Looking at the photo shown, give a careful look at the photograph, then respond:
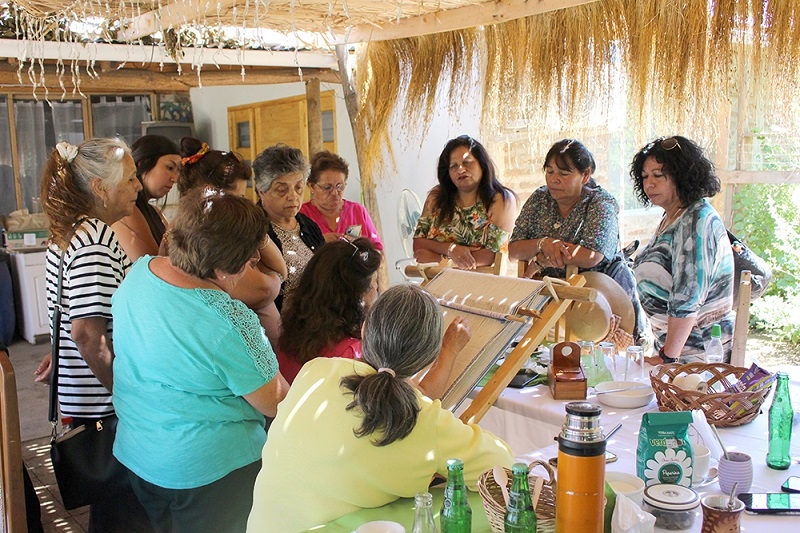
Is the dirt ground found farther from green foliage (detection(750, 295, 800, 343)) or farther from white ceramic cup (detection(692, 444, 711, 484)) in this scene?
white ceramic cup (detection(692, 444, 711, 484))

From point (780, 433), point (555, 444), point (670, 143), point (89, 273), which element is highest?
point (670, 143)

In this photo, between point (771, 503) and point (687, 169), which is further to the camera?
point (687, 169)

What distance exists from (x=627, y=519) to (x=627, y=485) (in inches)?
11.7

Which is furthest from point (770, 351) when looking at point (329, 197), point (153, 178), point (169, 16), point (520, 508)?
point (520, 508)

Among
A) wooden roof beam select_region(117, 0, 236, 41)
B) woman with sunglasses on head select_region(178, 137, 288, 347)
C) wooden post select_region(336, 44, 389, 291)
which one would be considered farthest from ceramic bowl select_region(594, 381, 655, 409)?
wooden post select_region(336, 44, 389, 291)

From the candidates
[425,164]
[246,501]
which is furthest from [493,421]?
[425,164]

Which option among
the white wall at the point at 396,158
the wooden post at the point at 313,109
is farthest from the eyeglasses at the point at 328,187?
the white wall at the point at 396,158

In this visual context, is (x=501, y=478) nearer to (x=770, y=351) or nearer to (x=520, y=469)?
(x=520, y=469)

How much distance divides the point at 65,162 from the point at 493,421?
1852mm

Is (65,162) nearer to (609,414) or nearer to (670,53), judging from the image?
(609,414)

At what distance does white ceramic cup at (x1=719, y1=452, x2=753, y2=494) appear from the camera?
171 centimetres

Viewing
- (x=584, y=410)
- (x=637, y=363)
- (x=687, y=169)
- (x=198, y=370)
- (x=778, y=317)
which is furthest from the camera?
(x=778, y=317)

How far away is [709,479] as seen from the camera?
5.98ft

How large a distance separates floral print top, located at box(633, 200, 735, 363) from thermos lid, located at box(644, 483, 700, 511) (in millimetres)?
1429
